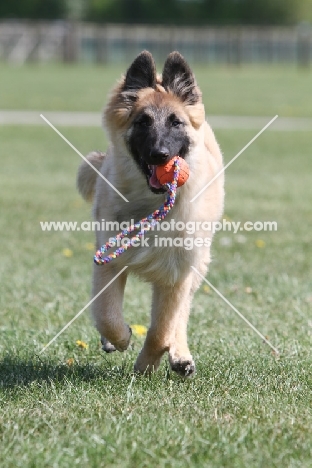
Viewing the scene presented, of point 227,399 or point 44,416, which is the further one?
point 227,399

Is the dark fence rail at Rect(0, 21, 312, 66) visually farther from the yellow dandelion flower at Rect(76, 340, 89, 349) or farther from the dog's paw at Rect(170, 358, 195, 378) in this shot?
the dog's paw at Rect(170, 358, 195, 378)

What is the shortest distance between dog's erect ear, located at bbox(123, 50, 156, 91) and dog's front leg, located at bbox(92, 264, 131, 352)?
1.16 m

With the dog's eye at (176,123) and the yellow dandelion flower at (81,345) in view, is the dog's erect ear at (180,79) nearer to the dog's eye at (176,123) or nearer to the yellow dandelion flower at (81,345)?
the dog's eye at (176,123)


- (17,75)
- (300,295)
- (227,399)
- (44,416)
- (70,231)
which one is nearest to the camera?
(44,416)

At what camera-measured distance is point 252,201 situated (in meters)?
10.9

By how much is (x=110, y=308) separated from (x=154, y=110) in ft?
4.09

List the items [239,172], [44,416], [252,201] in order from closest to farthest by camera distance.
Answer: [44,416] → [252,201] → [239,172]

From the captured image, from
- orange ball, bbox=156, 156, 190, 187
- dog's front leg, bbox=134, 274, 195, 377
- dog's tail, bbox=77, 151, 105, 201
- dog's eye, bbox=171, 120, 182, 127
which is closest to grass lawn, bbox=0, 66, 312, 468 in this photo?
dog's front leg, bbox=134, 274, 195, 377

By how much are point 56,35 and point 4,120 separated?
32.1m

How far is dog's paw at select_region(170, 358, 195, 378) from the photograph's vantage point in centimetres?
459

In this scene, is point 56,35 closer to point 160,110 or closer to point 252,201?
point 252,201

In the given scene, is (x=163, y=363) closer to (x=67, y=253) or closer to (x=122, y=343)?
(x=122, y=343)

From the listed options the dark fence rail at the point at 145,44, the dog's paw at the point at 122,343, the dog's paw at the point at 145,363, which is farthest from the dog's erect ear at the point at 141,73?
the dark fence rail at the point at 145,44

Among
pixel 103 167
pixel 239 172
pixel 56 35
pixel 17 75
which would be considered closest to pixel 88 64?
pixel 56 35
